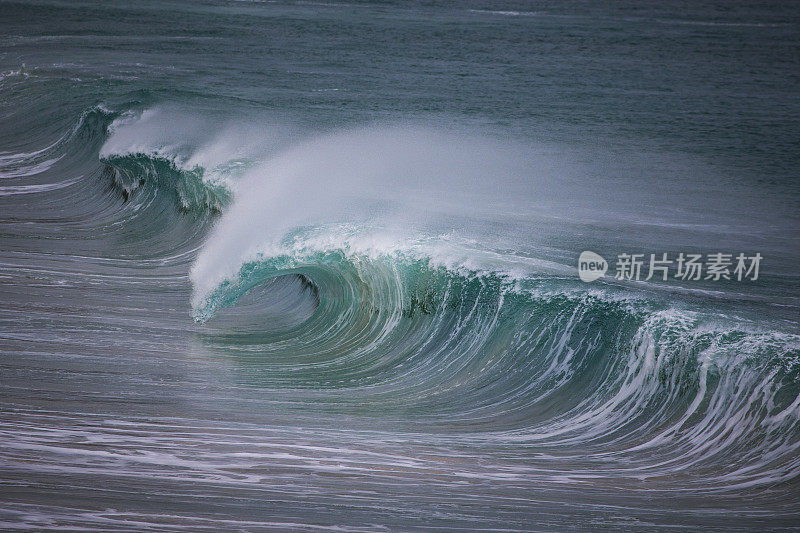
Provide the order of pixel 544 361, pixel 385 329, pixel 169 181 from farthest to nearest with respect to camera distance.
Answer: pixel 169 181 < pixel 385 329 < pixel 544 361

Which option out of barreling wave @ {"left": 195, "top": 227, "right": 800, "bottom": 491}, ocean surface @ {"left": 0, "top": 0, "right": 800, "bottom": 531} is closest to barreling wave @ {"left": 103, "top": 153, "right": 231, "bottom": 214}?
ocean surface @ {"left": 0, "top": 0, "right": 800, "bottom": 531}

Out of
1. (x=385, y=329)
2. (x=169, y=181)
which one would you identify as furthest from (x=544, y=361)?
(x=169, y=181)

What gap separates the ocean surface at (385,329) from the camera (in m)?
3.48

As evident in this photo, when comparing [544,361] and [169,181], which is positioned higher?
[169,181]

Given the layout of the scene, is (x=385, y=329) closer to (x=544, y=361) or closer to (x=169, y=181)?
(x=544, y=361)

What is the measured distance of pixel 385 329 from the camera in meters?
5.67

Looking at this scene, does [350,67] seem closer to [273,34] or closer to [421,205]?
[273,34]

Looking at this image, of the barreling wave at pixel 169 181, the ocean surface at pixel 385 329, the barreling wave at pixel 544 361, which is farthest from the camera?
the barreling wave at pixel 169 181

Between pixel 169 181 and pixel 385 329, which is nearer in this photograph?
pixel 385 329

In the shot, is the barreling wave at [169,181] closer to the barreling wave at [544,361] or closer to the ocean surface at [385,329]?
the ocean surface at [385,329]

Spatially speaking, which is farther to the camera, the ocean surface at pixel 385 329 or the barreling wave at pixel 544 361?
the barreling wave at pixel 544 361

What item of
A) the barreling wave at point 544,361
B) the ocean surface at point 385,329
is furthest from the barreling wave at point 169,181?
the barreling wave at point 544,361

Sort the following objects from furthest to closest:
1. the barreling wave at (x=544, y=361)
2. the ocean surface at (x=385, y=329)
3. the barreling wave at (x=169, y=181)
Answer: the barreling wave at (x=169, y=181)
the barreling wave at (x=544, y=361)
the ocean surface at (x=385, y=329)

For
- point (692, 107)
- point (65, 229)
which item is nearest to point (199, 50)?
point (692, 107)
